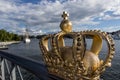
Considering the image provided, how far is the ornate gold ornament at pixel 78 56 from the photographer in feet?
4.62

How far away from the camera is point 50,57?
174 cm

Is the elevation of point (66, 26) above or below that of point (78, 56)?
above

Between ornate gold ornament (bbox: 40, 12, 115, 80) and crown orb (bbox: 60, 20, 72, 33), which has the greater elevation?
crown orb (bbox: 60, 20, 72, 33)

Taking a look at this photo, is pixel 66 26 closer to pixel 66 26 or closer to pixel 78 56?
pixel 66 26

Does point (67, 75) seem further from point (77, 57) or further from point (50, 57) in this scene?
point (50, 57)

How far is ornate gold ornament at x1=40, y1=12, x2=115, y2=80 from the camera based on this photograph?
55.4 inches

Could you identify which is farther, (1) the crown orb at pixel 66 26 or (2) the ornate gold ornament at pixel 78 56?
(1) the crown orb at pixel 66 26

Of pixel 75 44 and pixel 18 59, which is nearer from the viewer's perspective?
pixel 75 44

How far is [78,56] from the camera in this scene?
142 centimetres

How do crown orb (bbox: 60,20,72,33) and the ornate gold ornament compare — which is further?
crown orb (bbox: 60,20,72,33)

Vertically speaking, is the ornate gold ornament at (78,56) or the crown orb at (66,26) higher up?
the crown orb at (66,26)

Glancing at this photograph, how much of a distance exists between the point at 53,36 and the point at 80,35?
289 mm

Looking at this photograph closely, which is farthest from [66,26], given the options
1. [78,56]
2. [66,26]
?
[78,56]

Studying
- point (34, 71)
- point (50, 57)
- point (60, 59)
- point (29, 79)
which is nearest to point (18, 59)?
point (34, 71)
